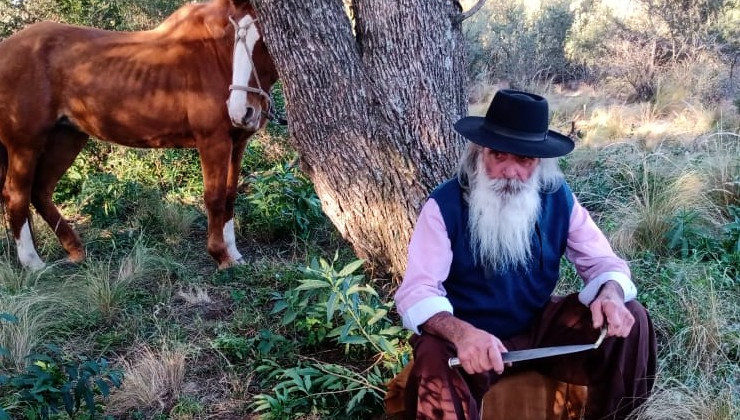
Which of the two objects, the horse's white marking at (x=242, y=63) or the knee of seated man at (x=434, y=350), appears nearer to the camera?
the knee of seated man at (x=434, y=350)

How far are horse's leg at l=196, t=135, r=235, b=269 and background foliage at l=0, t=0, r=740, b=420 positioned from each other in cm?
20

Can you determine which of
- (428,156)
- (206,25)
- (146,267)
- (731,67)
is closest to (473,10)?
(428,156)

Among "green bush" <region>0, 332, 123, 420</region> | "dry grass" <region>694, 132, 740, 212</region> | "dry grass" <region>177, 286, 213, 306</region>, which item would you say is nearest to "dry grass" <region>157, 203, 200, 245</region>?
"dry grass" <region>177, 286, 213, 306</region>

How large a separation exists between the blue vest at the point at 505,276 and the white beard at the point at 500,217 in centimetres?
4

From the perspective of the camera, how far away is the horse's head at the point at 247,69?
422 centimetres

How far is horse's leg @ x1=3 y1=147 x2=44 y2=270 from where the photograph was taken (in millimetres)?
4625

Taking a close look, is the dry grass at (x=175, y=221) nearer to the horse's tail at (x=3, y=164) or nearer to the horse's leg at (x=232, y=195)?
the horse's leg at (x=232, y=195)

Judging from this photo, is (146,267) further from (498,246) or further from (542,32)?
(542,32)

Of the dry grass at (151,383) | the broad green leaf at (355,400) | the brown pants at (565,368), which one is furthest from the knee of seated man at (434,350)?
the dry grass at (151,383)

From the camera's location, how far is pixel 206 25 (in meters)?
A: 4.48

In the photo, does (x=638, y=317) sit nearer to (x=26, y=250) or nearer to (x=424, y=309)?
(x=424, y=309)

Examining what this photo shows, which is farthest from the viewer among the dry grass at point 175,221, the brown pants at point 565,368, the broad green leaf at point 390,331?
the dry grass at point 175,221

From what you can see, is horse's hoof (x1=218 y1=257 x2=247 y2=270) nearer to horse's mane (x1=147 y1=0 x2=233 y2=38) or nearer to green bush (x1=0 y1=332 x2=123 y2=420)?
horse's mane (x1=147 y1=0 x2=233 y2=38)

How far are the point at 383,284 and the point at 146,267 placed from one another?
5.43 feet
